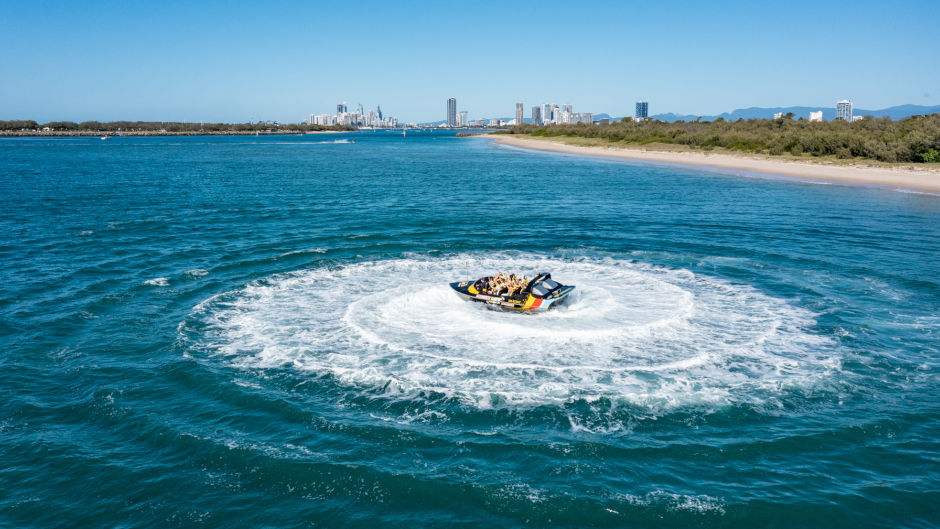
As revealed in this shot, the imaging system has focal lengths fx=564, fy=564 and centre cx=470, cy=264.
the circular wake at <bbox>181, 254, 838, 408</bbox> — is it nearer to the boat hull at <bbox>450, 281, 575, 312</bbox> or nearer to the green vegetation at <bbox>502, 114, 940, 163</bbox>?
the boat hull at <bbox>450, 281, 575, 312</bbox>

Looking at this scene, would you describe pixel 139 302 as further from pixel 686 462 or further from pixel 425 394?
pixel 686 462

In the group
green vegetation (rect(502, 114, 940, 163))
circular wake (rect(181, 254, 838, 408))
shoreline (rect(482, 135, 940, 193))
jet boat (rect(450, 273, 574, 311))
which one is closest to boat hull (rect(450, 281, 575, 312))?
jet boat (rect(450, 273, 574, 311))

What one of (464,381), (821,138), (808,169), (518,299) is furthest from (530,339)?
(821,138)

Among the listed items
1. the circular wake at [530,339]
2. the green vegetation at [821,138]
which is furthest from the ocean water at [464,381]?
the green vegetation at [821,138]

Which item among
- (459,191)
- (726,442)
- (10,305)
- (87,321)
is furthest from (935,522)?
(459,191)

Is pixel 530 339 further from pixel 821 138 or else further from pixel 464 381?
pixel 821 138

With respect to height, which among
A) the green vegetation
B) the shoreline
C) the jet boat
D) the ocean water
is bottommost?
the ocean water
